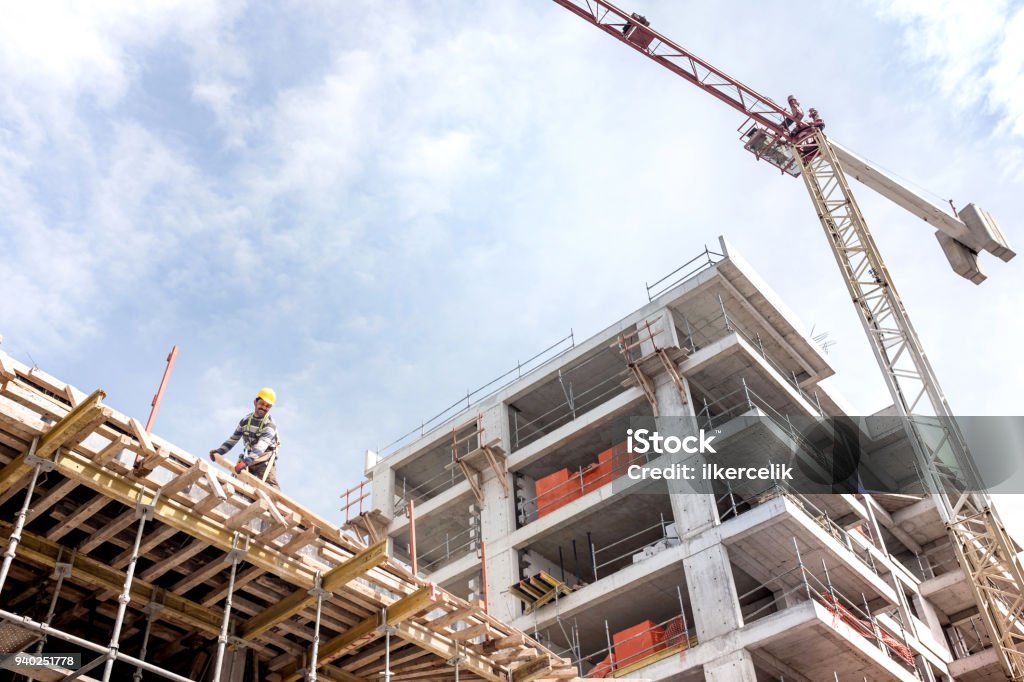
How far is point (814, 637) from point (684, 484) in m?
5.70

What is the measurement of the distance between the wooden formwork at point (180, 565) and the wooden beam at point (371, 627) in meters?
0.03

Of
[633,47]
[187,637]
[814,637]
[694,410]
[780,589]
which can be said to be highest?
[633,47]

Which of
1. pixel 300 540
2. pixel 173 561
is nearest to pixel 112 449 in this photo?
pixel 173 561

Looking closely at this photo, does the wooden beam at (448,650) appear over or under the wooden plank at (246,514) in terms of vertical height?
under

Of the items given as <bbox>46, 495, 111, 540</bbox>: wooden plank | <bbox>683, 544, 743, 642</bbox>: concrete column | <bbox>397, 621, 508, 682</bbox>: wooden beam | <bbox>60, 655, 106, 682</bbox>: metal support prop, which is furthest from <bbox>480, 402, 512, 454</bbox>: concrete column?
<bbox>60, 655, 106, 682</bbox>: metal support prop

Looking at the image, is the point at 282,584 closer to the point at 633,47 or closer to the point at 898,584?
the point at 898,584

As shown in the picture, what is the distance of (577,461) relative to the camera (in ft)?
111

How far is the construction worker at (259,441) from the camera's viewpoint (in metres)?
15.6

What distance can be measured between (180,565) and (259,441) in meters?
3.13

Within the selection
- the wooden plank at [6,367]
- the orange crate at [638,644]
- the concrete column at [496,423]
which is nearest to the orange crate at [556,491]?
the concrete column at [496,423]

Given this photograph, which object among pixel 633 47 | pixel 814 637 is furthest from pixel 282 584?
pixel 633 47

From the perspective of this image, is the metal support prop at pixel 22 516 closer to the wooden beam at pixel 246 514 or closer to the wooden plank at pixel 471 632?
the wooden beam at pixel 246 514

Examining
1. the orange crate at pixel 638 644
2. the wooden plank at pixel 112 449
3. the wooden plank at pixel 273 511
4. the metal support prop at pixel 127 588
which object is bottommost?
the metal support prop at pixel 127 588

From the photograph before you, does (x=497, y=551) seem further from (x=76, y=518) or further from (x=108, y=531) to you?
(x=76, y=518)
